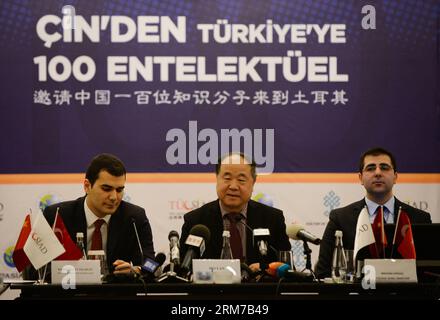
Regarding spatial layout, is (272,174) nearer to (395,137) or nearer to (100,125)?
(395,137)

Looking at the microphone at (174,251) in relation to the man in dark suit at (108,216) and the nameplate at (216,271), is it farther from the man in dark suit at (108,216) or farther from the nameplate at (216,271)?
the man in dark suit at (108,216)

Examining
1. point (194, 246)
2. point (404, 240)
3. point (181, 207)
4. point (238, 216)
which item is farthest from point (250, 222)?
point (404, 240)

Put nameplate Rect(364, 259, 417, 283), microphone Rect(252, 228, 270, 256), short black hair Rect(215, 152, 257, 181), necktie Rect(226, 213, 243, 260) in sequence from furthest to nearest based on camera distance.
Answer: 1. short black hair Rect(215, 152, 257, 181)
2. necktie Rect(226, 213, 243, 260)
3. microphone Rect(252, 228, 270, 256)
4. nameplate Rect(364, 259, 417, 283)

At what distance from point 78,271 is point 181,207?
6.10ft

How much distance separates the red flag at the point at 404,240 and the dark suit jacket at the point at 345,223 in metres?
0.82

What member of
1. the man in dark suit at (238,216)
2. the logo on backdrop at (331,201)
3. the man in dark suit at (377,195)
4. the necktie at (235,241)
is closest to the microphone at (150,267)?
the man in dark suit at (238,216)

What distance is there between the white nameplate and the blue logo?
195 centimetres

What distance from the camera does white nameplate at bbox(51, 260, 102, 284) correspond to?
3445 millimetres

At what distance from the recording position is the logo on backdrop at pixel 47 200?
5216mm

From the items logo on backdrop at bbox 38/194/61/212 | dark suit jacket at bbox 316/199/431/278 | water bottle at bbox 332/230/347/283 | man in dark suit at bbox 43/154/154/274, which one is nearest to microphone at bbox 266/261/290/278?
water bottle at bbox 332/230/347/283

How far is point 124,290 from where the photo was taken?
3.39 metres

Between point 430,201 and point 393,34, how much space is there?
117 cm

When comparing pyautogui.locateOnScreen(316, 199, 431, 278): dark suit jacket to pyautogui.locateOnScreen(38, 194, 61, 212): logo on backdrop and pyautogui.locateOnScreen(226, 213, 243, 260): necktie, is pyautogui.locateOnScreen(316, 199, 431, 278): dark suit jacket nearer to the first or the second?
pyautogui.locateOnScreen(226, 213, 243, 260): necktie
